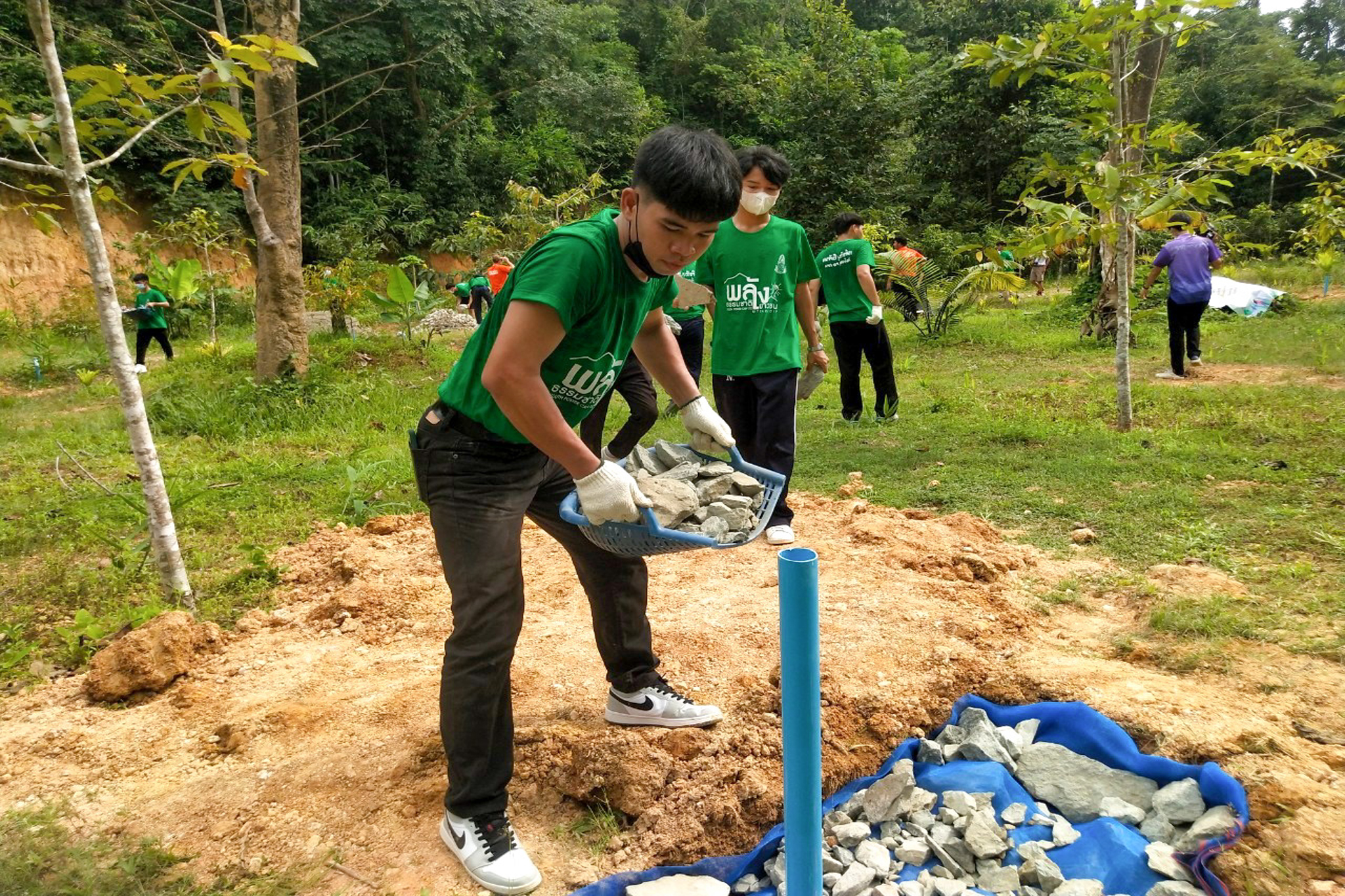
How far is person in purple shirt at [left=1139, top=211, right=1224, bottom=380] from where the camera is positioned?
6.93 meters

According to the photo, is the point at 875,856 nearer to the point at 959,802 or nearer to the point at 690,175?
the point at 959,802

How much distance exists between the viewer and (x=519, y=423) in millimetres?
1710

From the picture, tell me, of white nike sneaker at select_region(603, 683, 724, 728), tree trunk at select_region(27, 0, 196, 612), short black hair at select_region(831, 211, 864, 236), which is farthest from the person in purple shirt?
tree trunk at select_region(27, 0, 196, 612)

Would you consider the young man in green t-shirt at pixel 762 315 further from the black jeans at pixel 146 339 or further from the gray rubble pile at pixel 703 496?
the black jeans at pixel 146 339

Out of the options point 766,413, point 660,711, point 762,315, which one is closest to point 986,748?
point 660,711

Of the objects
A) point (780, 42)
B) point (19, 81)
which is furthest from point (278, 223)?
point (780, 42)

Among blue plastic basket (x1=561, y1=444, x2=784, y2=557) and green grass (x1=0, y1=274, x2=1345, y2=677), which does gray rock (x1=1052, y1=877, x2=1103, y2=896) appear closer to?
blue plastic basket (x1=561, y1=444, x2=784, y2=557)

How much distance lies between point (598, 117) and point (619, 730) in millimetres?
27946

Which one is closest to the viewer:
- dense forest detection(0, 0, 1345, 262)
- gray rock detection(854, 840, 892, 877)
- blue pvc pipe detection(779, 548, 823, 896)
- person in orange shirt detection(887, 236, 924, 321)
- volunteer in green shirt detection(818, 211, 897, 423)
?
blue pvc pipe detection(779, 548, 823, 896)

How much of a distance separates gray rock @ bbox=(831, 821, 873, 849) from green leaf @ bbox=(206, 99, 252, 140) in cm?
277

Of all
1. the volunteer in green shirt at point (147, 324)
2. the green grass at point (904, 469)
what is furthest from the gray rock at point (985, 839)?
the volunteer in green shirt at point (147, 324)

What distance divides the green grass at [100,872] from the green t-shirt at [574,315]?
124 centimetres

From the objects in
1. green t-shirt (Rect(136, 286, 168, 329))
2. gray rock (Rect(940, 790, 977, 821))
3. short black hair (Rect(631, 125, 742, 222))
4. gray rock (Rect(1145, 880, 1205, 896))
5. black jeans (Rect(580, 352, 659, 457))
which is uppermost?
green t-shirt (Rect(136, 286, 168, 329))

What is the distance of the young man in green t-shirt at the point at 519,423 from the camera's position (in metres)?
1.69
